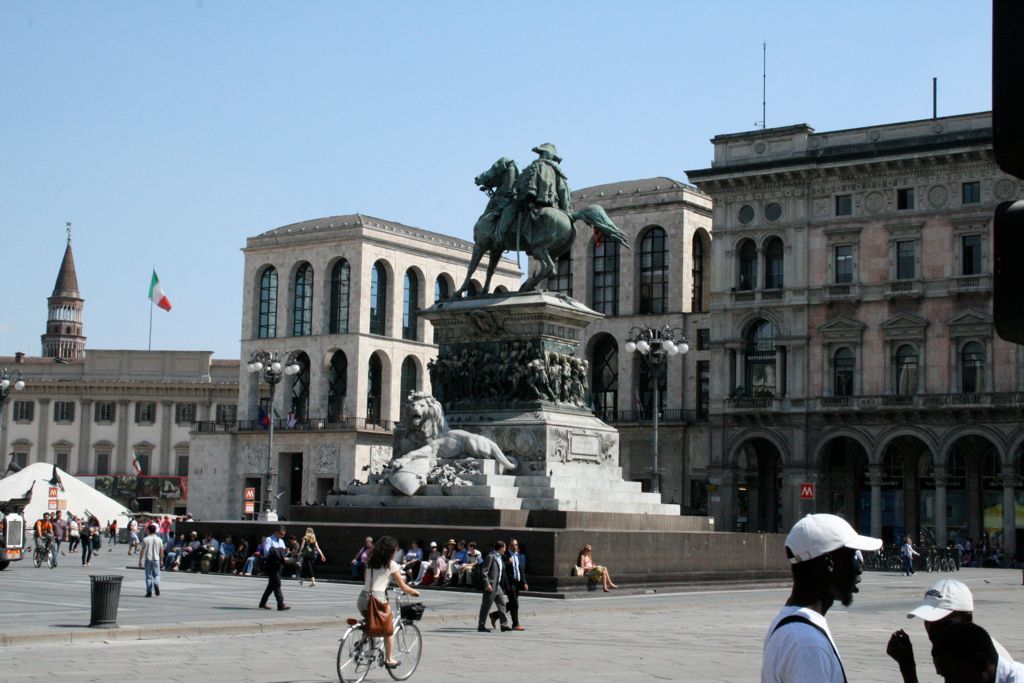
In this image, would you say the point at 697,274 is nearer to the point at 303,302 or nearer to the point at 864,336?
the point at 864,336

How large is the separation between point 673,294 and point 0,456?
2323 inches

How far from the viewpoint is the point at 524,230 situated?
113 feet

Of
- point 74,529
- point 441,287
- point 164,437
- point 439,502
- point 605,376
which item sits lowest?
point 74,529

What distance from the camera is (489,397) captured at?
3388cm

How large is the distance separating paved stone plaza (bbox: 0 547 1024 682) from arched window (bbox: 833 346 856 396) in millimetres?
35809

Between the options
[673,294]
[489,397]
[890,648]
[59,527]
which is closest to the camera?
[890,648]

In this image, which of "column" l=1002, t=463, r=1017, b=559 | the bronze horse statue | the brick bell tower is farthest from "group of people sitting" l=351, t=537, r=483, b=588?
the brick bell tower

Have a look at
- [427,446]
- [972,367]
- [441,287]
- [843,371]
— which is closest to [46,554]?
[427,446]

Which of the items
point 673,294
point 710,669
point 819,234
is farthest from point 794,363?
point 710,669

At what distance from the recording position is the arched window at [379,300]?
288ft

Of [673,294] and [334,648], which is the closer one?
[334,648]

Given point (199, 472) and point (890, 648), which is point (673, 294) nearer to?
point (199, 472)

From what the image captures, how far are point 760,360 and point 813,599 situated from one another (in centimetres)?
6537

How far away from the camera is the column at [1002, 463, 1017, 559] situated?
204ft
